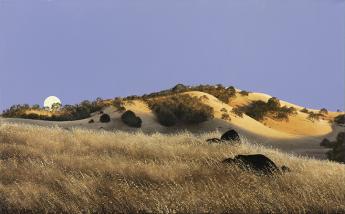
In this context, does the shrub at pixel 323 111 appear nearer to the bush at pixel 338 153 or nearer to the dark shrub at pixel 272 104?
the dark shrub at pixel 272 104

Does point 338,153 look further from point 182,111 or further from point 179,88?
point 179,88

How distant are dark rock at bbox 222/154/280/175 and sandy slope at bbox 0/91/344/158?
66.0 feet

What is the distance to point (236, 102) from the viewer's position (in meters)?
52.9

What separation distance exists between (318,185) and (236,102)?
42.7 meters

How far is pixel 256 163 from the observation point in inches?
490

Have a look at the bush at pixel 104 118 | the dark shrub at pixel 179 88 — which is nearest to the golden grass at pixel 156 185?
the bush at pixel 104 118

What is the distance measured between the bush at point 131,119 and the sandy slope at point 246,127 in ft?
1.10

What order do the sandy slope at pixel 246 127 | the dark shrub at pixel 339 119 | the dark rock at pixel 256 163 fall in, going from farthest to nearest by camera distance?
the dark shrub at pixel 339 119 → the sandy slope at pixel 246 127 → the dark rock at pixel 256 163

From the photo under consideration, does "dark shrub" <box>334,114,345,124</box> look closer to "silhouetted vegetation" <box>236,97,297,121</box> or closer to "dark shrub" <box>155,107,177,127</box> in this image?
"silhouetted vegetation" <box>236,97,297,121</box>

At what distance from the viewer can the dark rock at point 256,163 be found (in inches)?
468

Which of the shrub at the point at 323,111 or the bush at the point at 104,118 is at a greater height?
the shrub at the point at 323,111

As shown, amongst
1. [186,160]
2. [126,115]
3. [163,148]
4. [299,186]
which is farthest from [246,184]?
[126,115]

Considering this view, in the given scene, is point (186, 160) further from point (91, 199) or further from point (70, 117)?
point (70, 117)

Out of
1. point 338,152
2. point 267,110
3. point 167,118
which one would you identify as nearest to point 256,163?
point 338,152
